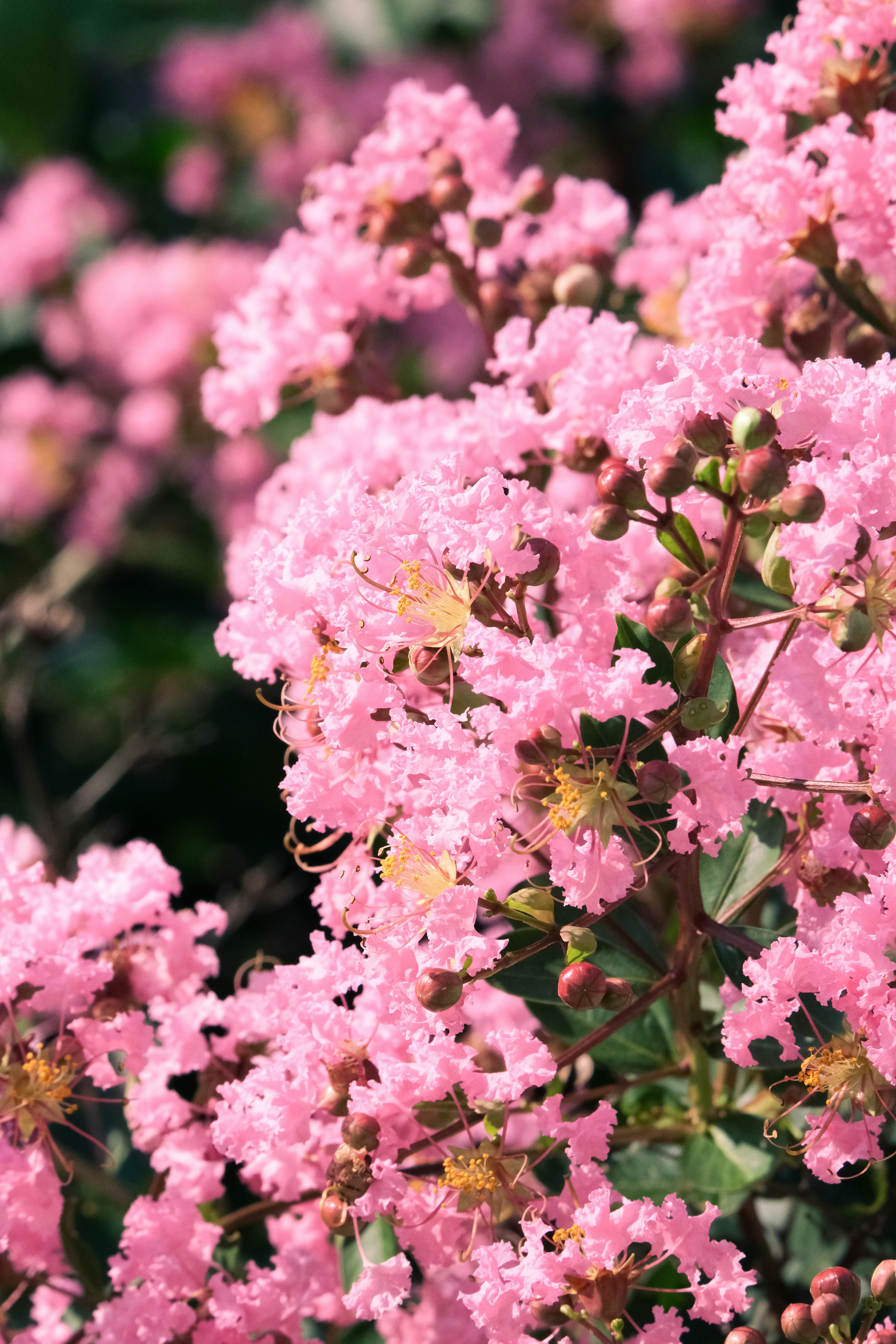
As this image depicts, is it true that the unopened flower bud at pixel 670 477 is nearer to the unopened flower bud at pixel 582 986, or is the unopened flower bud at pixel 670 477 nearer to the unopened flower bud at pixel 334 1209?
the unopened flower bud at pixel 582 986

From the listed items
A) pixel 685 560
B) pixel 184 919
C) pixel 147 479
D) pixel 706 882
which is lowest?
pixel 147 479

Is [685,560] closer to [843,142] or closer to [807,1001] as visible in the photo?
[807,1001]

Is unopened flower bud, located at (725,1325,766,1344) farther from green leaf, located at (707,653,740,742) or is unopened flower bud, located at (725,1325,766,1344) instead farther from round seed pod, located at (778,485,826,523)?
round seed pod, located at (778,485,826,523)

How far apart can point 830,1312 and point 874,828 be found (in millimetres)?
251

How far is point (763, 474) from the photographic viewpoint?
0.65m

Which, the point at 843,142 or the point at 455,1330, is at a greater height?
the point at 843,142

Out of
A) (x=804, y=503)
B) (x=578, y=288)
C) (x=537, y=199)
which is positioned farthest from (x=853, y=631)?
(x=537, y=199)

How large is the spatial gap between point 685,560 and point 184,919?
44 centimetres

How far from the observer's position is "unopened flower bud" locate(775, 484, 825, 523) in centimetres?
65

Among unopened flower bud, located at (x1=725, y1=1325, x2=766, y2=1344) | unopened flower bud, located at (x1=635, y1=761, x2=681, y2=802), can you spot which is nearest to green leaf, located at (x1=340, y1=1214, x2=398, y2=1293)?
unopened flower bud, located at (x1=725, y1=1325, x2=766, y2=1344)

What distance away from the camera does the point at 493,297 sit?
110 centimetres

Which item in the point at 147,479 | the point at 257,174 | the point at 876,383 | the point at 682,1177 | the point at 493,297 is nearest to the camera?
the point at 876,383

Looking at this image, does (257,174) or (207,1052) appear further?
(257,174)

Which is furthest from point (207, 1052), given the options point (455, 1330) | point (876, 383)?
point (876, 383)
